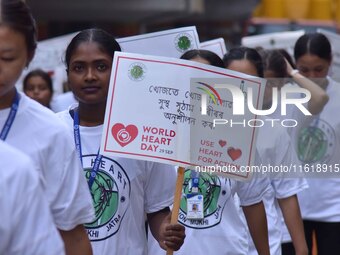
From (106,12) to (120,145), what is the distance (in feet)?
59.4

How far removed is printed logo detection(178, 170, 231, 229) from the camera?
19.5ft

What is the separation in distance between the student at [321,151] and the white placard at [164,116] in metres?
2.53

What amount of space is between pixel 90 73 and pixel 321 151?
117 inches

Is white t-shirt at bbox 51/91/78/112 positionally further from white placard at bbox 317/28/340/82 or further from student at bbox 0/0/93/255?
student at bbox 0/0/93/255

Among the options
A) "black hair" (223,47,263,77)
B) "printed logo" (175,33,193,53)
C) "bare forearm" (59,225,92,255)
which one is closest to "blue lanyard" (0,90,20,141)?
"bare forearm" (59,225,92,255)

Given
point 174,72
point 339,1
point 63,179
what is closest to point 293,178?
point 174,72

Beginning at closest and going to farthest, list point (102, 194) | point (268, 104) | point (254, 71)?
point (102, 194), point (254, 71), point (268, 104)

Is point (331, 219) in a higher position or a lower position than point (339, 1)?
lower

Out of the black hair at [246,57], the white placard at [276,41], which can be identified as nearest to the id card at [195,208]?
the black hair at [246,57]

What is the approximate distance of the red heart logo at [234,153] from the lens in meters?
5.36

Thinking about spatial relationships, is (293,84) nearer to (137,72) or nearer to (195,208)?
(195,208)

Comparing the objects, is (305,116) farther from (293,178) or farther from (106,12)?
(106,12)

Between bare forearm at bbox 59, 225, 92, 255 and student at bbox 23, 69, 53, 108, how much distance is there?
608 cm

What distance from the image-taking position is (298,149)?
7.84m
